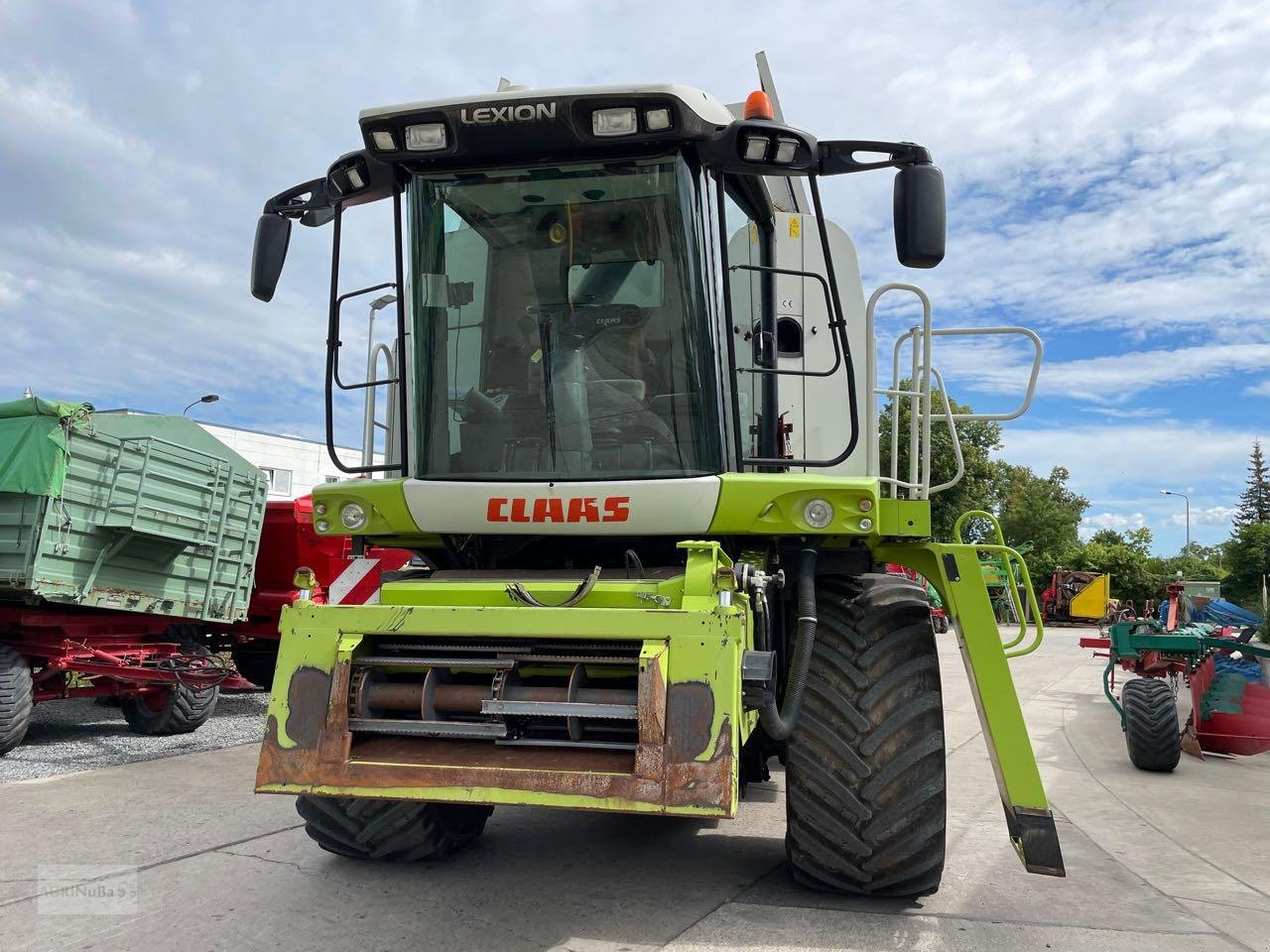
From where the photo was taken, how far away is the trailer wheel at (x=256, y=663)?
11.1m

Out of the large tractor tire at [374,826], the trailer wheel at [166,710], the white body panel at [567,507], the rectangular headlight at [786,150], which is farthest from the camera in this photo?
the trailer wheel at [166,710]

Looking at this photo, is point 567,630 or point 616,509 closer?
point 567,630

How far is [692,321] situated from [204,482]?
6.62m

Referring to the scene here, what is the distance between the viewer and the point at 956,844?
530 centimetres

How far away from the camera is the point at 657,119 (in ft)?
13.0

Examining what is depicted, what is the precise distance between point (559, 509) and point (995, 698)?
1968 mm

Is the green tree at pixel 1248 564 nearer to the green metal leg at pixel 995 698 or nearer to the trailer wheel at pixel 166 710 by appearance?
the trailer wheel at pixel 166 710

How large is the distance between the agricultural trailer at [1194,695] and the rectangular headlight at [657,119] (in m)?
6.42

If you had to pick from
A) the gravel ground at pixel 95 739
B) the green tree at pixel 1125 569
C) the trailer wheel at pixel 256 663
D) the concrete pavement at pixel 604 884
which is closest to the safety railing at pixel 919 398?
the concrete pavement at pixel 604 884

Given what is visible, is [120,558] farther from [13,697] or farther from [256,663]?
A: [256,663]

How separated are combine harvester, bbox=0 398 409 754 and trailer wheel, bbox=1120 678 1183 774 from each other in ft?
19.4

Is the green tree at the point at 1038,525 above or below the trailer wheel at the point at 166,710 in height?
above

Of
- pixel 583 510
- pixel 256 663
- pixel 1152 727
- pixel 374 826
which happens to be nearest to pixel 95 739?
pixel 256 663

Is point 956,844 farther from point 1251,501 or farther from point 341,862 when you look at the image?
point 1251,501
